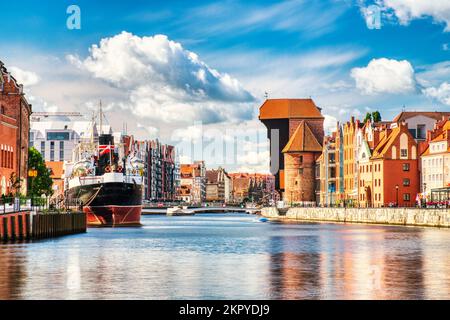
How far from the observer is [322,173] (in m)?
160

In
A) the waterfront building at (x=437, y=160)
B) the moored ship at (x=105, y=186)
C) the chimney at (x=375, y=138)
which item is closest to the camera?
the moored ship at (x=105, y=186)

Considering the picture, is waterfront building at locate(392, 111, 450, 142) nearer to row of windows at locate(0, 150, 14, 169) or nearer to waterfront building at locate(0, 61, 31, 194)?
waterfront building at locate(0, 61, 31, 194)

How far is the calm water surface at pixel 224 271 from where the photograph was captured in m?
29.2

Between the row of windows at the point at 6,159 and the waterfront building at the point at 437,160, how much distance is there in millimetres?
53167

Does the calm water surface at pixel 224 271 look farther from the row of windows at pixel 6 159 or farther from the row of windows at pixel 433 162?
the row of windows at pixel 433 162

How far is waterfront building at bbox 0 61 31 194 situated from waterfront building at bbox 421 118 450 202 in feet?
163

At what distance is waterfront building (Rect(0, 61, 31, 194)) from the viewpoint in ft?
240

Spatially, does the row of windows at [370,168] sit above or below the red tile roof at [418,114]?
below

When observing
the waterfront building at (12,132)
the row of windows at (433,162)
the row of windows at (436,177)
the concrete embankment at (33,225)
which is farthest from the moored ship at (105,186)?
the row of windows at (436,177)

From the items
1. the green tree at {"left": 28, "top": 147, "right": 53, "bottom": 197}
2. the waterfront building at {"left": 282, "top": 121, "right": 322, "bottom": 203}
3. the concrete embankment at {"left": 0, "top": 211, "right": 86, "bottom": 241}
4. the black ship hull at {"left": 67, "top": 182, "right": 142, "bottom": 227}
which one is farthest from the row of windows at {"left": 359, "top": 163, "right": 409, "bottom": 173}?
the concrete embankment at {"left": 0, "top": 211, "right": 86, "bottom": 241}
